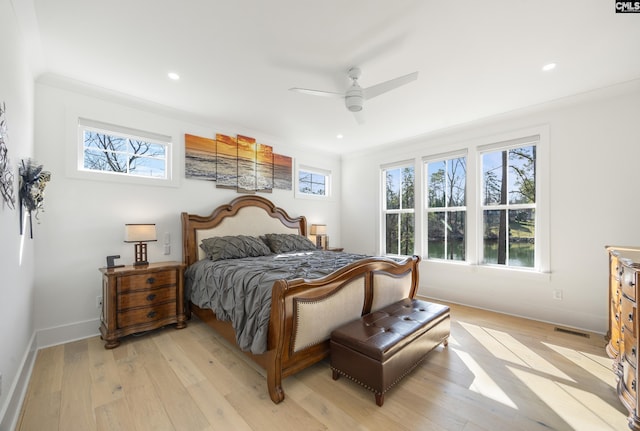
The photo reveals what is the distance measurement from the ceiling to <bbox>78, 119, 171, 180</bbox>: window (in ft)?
1.61

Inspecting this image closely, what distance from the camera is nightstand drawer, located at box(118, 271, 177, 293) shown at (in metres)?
2.64

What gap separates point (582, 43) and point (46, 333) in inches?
218

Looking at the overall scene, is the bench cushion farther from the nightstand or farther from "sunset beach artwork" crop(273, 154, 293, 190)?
"sunset beach artwork" crop(273, 154, 293, 190)

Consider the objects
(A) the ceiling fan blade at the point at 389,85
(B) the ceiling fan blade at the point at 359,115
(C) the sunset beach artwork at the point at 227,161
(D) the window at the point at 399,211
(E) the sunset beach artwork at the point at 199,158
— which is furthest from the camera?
(D) the window at the point at 399,211

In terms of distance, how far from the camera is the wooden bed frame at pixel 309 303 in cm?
182

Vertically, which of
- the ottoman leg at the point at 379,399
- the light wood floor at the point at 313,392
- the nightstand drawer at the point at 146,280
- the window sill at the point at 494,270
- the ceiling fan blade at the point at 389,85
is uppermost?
the ceiling fan blade at the point at 389,85

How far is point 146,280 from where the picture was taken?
110 inches

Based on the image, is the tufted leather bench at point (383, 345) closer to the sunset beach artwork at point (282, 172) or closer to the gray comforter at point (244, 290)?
the gray comforter at point (244, 290)

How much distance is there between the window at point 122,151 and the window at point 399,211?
3774 millimetres

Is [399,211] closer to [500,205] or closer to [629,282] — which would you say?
[500,205]

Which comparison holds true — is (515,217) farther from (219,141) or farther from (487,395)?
(219,141)

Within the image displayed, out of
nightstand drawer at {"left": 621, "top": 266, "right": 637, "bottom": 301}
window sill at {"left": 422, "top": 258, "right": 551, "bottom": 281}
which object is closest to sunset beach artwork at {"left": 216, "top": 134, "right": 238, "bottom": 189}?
window sill at {"left": 422, "top": 258, "right": 551, "bottom": 281}

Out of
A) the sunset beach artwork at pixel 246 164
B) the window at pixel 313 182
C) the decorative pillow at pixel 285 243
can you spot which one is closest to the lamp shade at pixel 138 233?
the sunset beach artwork at pixel 246 164

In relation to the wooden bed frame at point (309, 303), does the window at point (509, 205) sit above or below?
above
